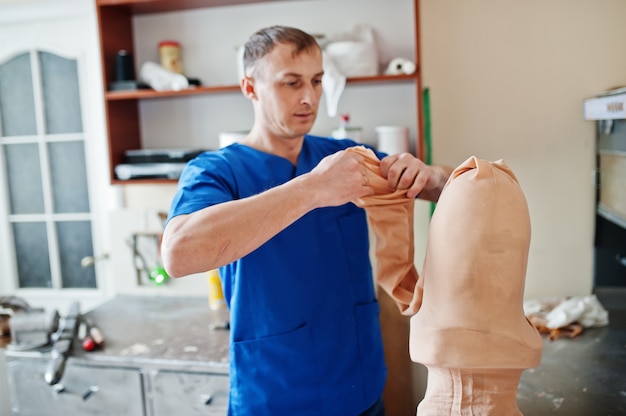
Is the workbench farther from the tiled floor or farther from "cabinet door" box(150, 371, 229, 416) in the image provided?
the tiled floor

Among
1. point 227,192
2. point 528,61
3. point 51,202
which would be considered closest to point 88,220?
point 51,202

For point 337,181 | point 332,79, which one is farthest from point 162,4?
point 337,181

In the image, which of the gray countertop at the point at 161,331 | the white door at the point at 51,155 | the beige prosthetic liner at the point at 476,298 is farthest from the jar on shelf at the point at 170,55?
the beige prosthetic liner at the point at 476,298

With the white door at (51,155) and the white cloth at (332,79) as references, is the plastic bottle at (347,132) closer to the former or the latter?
the white cloth at (332,79)

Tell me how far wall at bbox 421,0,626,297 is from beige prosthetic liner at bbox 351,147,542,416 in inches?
50.2

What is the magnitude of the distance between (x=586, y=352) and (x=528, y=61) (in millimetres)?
1094

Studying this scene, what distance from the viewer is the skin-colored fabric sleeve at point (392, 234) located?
119 centimetres

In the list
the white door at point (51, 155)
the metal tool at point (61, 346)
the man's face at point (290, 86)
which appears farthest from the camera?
the white door at point (51, 155)

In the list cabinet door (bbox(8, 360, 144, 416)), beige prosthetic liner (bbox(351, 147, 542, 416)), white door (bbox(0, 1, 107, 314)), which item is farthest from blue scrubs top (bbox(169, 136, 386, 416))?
white door (bbox(0, 1, 107, 314))

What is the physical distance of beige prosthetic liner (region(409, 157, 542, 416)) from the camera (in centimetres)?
96

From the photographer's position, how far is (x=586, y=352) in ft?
5.78

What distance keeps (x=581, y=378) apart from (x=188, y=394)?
119cm

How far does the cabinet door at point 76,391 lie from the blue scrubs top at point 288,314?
0.62 metres

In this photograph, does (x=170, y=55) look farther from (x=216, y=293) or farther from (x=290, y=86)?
(x=290, y=86)
